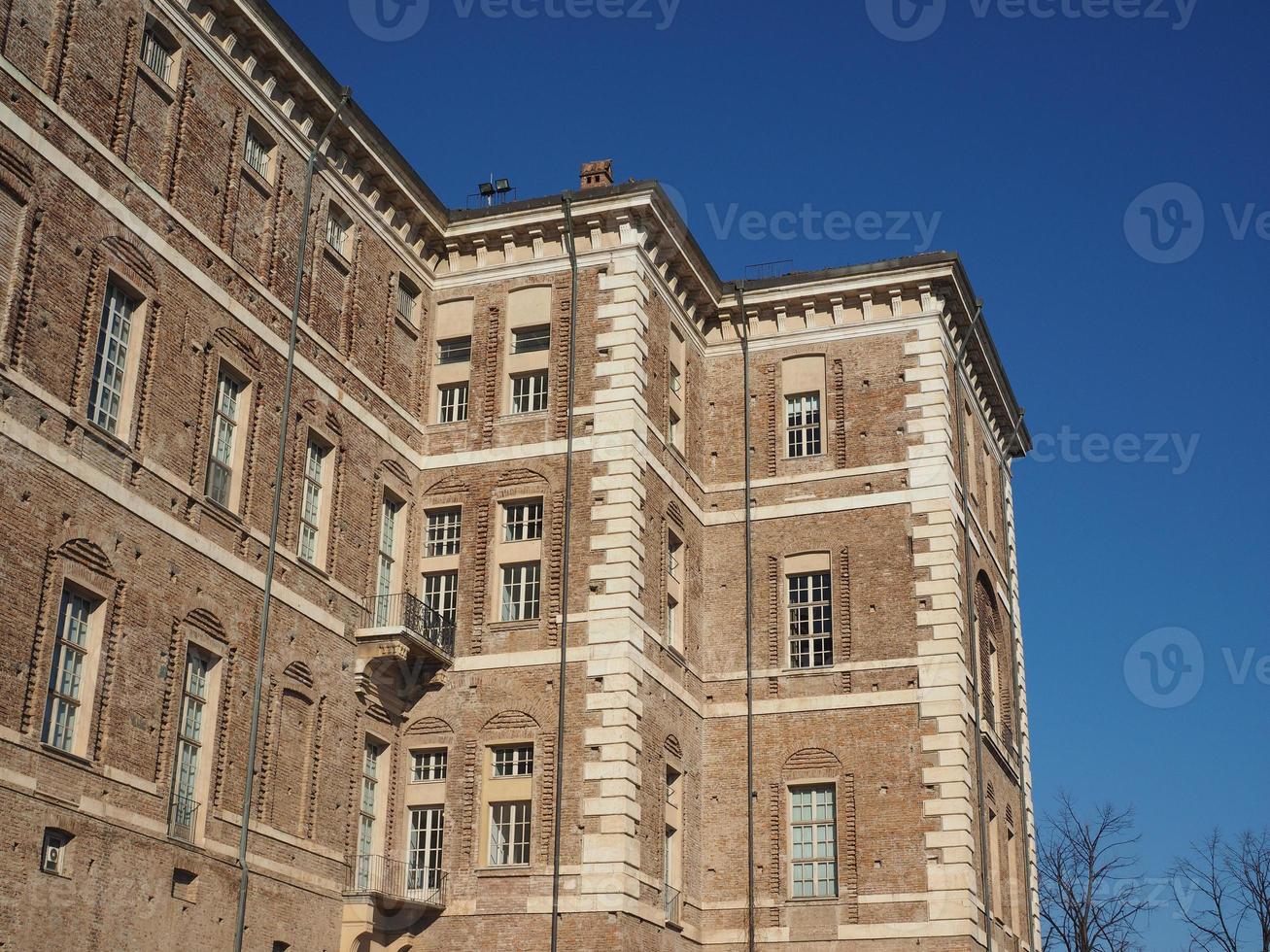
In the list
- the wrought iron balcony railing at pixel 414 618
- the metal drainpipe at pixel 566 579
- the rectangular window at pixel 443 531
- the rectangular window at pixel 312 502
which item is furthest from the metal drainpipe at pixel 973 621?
the rectangular window at pixel 312 502

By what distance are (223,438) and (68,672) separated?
602cm

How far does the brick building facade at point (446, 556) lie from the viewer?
2566 centimetres

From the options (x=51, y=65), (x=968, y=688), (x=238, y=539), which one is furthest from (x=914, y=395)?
(x=51, y=65)

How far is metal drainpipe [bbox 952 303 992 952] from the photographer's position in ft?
119

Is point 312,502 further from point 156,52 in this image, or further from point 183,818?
point 156,52

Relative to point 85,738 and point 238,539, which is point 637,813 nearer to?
point 238,539

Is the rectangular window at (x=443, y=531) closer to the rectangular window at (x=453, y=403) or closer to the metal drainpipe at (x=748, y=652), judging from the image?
the rectangular window at (x=453, y=403)

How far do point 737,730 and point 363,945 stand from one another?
1001cm

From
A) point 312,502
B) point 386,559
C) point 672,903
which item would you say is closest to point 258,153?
point 312,502

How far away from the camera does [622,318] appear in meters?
36.0

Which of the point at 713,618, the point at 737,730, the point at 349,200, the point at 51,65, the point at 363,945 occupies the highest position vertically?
the point at 349,200

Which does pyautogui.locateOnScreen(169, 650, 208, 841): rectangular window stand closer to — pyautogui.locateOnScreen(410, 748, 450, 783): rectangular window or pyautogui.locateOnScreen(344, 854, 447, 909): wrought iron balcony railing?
pyautogui.locateOnScreen(344, 854, 447, 909): wrought iron balcony railing

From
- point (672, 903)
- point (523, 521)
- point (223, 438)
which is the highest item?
point (523, 521)

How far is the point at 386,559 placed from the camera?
34.7 meters
